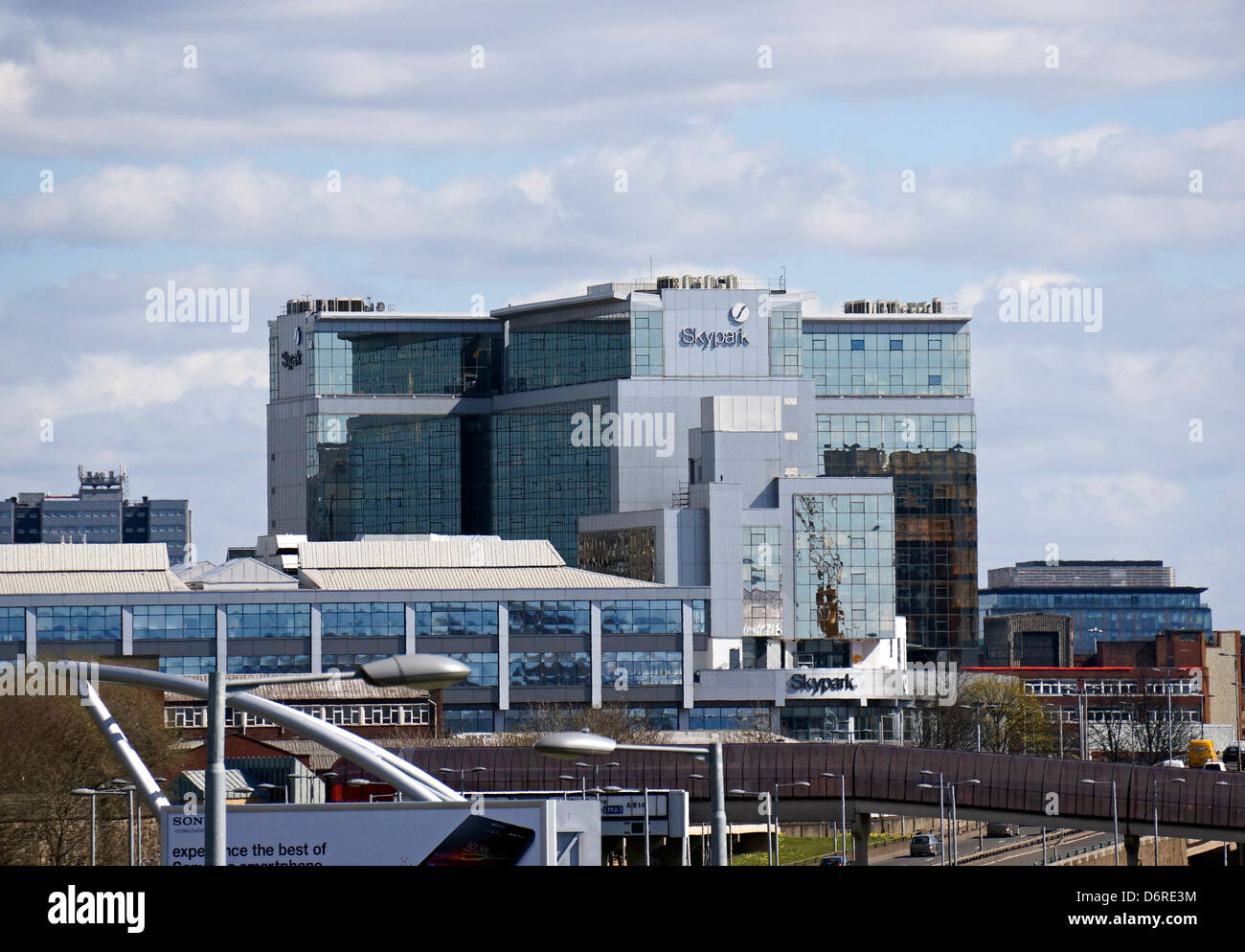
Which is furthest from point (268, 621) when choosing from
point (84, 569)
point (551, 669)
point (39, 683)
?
point (39, 683)

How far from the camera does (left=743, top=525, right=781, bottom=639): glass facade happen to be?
7574 inches

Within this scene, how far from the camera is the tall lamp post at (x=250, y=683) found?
933 inches

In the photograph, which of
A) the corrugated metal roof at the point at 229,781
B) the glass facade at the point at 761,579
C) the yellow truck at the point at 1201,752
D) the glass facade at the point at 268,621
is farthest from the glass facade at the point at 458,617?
the yellow truck at the point at 1201,752

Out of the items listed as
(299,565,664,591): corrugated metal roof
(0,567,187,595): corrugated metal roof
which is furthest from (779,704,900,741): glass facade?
(0,567,187,595): corrugated metal roof

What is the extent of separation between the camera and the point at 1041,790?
103562 mm

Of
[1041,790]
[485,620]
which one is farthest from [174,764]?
[485,620]

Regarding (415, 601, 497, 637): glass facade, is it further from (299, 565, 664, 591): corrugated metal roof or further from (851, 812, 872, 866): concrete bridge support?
(851, 812, 872, 866): concrete bridge support

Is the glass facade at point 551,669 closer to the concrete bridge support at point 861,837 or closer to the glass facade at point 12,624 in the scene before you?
the glass facade at point 12,624

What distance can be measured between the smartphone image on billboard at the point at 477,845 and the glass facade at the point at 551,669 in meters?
117

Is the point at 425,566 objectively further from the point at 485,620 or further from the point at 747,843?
the point at 747,843

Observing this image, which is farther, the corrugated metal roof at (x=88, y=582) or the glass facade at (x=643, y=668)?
the glass facade at (x=643, y=668)

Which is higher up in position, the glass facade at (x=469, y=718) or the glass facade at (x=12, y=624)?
the glass facade at (x=12, y=624)
